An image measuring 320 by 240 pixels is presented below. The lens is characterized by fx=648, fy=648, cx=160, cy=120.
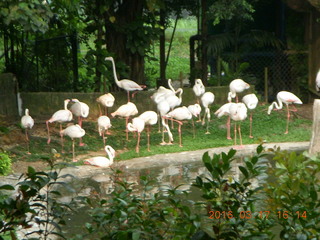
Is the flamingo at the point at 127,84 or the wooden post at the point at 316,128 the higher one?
the flamingo at the point at 127,84

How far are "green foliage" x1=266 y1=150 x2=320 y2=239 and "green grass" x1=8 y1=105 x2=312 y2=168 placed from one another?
664cm

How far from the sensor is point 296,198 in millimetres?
2805

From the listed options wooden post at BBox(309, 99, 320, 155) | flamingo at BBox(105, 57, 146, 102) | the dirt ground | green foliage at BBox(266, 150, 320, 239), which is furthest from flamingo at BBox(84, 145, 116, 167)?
green foliage at BBox(266, 150, 320, 239)

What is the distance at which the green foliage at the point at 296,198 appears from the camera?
107 inches

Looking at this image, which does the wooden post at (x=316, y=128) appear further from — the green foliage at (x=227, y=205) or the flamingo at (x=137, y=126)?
the green foliage at (x=227, y=205)

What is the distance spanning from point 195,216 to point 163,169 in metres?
6.46

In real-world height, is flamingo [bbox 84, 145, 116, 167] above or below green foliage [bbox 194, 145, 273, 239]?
below

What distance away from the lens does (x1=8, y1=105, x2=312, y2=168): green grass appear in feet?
32.7

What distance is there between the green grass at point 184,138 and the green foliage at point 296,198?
664 cm

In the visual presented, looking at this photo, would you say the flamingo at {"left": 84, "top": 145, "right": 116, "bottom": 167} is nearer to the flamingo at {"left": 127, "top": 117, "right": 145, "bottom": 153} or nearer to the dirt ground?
the dirt ground

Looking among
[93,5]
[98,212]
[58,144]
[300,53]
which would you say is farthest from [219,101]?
[98,212]

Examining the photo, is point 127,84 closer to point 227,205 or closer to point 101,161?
point 101,161

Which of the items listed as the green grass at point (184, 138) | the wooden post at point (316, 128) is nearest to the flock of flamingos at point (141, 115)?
the green grass at point (184, 138)

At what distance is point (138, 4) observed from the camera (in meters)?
13.1
